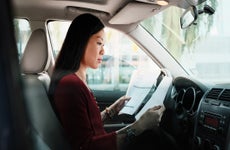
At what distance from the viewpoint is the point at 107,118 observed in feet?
6.86

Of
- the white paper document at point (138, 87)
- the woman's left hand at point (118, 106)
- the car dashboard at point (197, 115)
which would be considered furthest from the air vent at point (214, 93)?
the woman's left hand at point (118, 106)

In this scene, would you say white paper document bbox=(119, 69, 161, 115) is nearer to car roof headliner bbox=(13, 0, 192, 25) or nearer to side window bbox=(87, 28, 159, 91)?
side window bbox=(87, 28, 159, 91)

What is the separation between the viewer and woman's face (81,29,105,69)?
1.70m

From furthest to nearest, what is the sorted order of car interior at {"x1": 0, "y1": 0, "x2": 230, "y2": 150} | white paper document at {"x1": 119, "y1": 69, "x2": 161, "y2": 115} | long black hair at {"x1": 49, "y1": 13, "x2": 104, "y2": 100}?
→ white paper document at {"x1": 119, "y1": 69, "x2": 161, "y2": 115} → car interior at {"x1": 0, "y1": 0, "x2": 230, "y2": 150} → long black hair at {"x1": 49, "y1": 13, "x2": 104, "y2": 100}

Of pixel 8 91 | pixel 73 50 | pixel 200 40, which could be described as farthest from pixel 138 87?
pixel 8 91

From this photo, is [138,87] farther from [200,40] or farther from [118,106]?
[200,40]

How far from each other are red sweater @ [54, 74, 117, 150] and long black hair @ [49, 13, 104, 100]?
6 centimetres

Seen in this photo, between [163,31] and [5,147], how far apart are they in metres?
1.80

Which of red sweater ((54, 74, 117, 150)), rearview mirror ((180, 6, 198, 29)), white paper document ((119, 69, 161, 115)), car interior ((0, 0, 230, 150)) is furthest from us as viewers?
white paper document ((119, 69, 161, 115))

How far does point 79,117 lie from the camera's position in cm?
153

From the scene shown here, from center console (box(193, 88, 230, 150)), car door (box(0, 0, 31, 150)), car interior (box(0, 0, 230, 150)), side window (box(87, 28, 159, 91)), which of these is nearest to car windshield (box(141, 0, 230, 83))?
car interior (box(0, 0, 230, 150))

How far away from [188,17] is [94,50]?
55cm

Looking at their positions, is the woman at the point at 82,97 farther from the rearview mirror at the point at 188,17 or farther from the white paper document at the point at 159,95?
the rearview mirror at the point at 188,17

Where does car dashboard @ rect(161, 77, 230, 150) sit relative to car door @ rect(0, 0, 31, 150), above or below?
below
